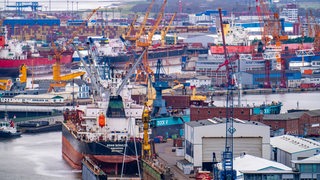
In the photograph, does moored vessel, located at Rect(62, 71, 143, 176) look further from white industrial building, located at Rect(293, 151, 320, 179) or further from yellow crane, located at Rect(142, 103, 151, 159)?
white industrial building, located at Rect(293, 151, 320, 179)

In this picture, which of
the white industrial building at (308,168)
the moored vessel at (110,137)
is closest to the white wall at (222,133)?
the moored vessel at (110,137)

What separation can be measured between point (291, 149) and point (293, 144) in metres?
0.42

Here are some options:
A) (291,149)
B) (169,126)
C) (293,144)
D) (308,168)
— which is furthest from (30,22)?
(308,168)

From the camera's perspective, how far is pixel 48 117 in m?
30.6

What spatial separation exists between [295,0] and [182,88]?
5802 centimetres

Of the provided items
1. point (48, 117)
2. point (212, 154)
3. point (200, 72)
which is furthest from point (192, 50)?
point (212, 154)

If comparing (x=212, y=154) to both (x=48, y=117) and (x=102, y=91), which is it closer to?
(x=102, y=91)

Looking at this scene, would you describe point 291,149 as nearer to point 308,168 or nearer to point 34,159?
point 308,168

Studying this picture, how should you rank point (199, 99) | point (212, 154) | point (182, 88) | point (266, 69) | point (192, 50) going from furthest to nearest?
point (192, 50)
point (266, 69)
point (182, 88)
point (199, 99)
point (212, 154)

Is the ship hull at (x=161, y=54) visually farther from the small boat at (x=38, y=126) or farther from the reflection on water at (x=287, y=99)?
the small boat at (x=38, y=126)

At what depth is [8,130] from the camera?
27.2 metres

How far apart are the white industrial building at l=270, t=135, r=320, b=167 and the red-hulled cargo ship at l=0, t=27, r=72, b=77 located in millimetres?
24568

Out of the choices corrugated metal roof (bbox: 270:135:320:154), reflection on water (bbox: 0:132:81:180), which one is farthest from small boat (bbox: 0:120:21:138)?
corrugated metal roof (bbox: 270:135:320:154)

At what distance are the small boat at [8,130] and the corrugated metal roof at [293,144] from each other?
7364 mm
